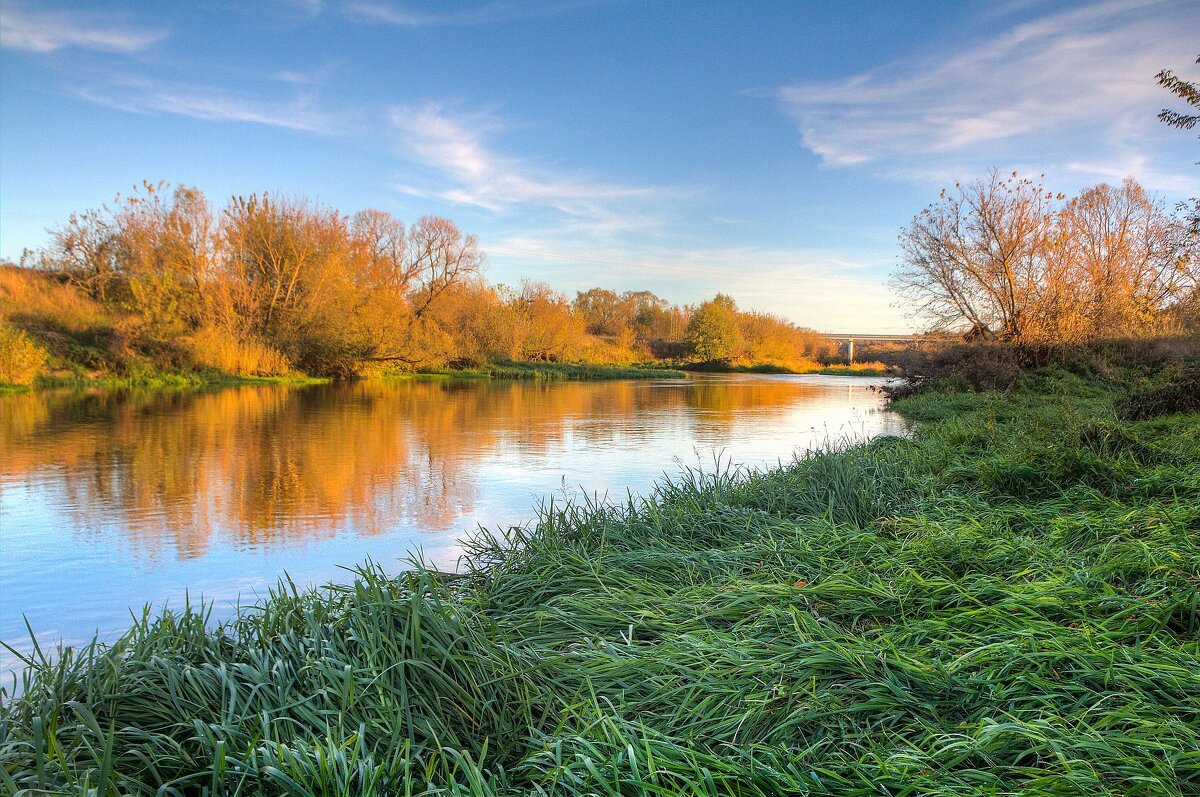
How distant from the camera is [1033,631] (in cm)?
267

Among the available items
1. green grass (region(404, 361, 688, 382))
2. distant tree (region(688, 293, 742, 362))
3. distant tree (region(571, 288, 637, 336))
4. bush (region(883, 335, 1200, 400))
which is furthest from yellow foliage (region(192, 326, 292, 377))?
distant tree (region(571, 288, 637, 336))

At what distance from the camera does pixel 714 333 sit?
2351 inches

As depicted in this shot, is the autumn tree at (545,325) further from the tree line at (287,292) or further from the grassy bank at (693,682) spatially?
the grassy bank at (693,682)

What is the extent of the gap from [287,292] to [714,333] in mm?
37451

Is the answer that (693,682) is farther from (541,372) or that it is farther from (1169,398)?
(541,372)

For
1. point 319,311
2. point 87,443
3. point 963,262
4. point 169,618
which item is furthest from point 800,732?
point 319,311

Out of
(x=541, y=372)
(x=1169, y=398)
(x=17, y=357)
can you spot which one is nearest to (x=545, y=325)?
(x=541, y=372)

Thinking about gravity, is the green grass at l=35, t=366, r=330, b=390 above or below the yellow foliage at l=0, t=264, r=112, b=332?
below

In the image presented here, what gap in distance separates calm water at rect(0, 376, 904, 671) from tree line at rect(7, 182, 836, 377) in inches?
329

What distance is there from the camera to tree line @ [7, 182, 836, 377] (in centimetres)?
2630

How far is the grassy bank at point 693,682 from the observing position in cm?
200

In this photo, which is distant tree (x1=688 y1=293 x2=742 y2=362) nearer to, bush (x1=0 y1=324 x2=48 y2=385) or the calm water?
the calm water

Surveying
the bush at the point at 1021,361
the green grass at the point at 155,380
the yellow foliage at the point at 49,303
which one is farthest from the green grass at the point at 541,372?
the bush at the point at 1021,361

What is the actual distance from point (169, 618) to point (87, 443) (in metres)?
9.93
